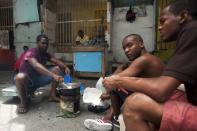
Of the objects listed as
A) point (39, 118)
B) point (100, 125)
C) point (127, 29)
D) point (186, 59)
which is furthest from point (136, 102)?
point (127, 29)

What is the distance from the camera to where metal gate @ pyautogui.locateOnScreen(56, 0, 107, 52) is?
9516 millimetres

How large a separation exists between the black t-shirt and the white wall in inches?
272

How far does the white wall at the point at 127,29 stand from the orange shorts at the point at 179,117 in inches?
271

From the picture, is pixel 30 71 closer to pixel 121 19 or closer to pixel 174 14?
pixel 174 14

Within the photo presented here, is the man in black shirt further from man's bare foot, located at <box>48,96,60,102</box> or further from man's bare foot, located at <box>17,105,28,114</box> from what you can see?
man's bare foot, located at <box>48,96,60,102</box>

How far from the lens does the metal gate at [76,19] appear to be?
31.2 ft

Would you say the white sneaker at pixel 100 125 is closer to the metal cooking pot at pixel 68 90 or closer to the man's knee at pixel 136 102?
the metal cooking pot at pixel 68 90

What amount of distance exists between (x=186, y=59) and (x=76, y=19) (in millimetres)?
8298

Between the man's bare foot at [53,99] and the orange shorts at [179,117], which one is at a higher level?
the orange shorts at [179,117]

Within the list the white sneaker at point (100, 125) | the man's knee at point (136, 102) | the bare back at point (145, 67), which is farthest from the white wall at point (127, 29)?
the man's knee at point (136, 102)

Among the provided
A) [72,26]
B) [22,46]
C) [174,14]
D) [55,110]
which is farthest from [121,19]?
[174,14]

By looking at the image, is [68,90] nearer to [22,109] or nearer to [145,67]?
[22,109]

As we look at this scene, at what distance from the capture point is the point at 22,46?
10195 mm

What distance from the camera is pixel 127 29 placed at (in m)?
9.03
